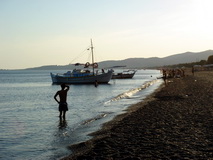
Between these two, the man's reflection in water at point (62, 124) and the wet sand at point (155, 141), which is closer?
the wet sand at point (155, 141)

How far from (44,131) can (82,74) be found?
51.1m

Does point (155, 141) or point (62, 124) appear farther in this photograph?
point (62, 124)

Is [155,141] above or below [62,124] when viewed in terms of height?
above

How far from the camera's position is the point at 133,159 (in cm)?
710

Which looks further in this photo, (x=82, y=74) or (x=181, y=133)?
(x=82, y=74)

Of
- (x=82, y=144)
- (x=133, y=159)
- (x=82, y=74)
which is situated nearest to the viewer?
(x=133, y=159)

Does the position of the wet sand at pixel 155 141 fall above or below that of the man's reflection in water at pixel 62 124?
above

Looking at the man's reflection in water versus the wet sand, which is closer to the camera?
the wet sand

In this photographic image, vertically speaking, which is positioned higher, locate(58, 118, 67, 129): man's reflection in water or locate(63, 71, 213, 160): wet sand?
locate(63, 71, 213, 160): wet sand

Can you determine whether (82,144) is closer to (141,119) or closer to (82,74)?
(141,119)

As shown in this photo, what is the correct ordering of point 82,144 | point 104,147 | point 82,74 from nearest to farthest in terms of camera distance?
point 104,147
point 82,144
point 82,74

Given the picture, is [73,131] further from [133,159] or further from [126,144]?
[133,159]

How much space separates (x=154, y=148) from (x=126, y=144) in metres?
1.02

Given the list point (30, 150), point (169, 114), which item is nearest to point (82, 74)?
point (169, 114)
